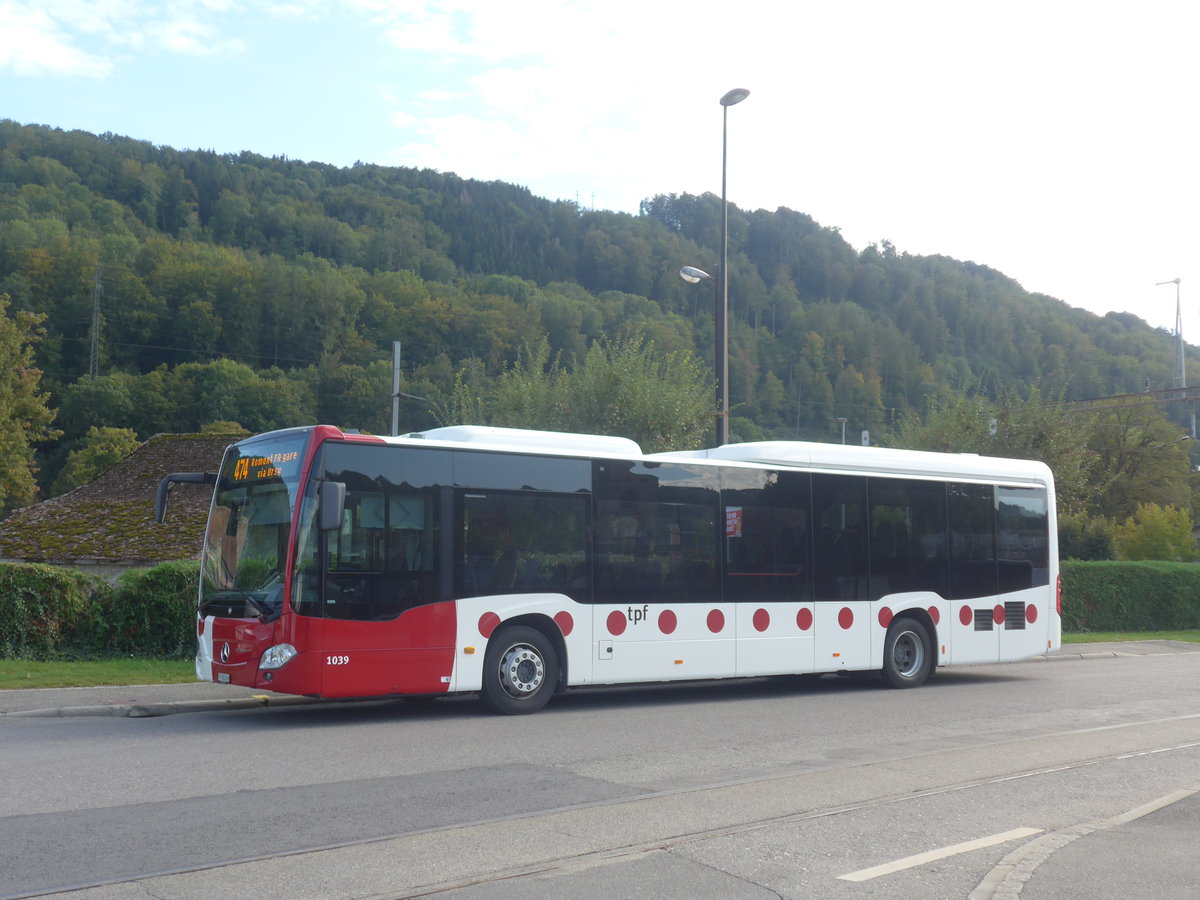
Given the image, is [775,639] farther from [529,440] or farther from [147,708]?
[147,708]

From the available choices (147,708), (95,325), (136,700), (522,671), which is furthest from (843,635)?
(95,325)

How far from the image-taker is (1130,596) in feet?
107

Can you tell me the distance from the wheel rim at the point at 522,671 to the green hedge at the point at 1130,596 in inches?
864

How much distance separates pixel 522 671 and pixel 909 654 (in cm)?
648

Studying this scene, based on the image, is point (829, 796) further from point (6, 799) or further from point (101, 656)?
point (101, 656)

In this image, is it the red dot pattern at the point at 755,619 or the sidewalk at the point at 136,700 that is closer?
the sidewalk at the point at 136,700

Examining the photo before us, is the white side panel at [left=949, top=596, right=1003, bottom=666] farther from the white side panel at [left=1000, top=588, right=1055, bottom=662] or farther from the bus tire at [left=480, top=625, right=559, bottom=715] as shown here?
the bus tire at [left=480, top=625, right=559, bottom=715]

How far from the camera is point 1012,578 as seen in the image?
57.5 ft

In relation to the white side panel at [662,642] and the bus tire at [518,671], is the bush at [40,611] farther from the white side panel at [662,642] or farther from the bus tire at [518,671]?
the white side panel at [662,642]

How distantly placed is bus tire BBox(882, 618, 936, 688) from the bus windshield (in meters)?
8.65

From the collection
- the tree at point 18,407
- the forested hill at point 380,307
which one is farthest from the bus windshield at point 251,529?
the tree at point 18,407

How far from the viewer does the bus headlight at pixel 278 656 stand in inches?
448

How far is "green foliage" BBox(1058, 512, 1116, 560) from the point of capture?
36594mm

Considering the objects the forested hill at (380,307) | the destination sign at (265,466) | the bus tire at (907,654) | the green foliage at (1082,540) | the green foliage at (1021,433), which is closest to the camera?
the destination sign at (265,466)
